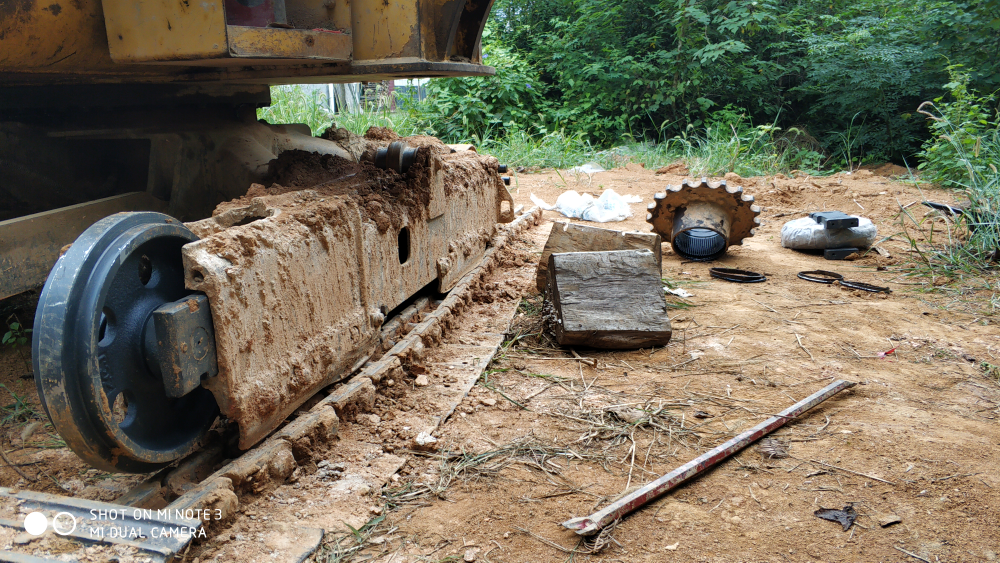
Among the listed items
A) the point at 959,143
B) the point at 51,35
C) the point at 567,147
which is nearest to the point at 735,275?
the point at 959,143

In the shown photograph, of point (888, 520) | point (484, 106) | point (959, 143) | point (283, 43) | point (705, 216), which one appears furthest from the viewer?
point (484, 106)

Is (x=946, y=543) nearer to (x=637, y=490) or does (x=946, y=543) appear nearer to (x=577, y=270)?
(x=637, y=490)

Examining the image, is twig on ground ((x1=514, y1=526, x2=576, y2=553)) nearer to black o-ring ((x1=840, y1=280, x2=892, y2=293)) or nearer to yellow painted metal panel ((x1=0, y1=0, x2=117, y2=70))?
yellow painted metal panel ((x1=0, y1=0, x2=117, y2=70))

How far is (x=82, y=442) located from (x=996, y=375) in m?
4.01

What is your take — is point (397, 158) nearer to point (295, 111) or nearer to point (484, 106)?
point (295, 111)

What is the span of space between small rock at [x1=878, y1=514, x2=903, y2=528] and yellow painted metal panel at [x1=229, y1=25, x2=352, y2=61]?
257 cm

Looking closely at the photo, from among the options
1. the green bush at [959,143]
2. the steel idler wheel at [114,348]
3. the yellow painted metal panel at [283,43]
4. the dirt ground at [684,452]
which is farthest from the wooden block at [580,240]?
the green bush at [959,143]

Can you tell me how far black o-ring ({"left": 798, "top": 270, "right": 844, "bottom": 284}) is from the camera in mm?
5138

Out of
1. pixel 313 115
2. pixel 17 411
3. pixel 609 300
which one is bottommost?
pixel 17 411

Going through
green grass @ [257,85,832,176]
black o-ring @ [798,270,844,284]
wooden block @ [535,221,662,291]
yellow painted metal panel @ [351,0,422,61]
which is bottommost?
black o-ring @ [798,270,844,284]

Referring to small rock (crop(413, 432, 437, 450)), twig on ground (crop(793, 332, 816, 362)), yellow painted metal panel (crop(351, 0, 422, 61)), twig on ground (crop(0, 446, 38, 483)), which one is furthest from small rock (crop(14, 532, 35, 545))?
twig on ground (crop(793, 332, 816, 362))

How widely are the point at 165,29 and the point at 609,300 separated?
2.61m

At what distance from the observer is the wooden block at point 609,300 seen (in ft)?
12.2

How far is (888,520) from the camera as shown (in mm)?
2131
